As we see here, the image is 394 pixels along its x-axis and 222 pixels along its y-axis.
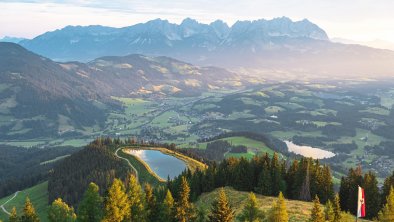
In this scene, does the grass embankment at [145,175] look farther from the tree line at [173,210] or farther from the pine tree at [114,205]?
the pine tree at [114,205]

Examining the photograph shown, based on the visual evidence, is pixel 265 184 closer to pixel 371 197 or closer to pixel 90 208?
pixel 371 197

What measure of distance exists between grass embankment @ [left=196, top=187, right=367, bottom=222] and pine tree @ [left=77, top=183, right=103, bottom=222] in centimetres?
2250

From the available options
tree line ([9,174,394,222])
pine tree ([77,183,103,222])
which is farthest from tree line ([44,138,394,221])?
pine tree ([77,183,103,222])

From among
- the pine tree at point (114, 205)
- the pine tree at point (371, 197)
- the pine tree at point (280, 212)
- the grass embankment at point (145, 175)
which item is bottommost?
the grass embankment at point (145, 175)

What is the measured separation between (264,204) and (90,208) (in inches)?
1494

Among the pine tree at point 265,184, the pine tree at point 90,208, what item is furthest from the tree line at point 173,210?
the pine tree at point 265,184

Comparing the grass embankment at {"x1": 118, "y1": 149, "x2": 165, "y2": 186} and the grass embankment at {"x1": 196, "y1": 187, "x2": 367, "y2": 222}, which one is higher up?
the grass embankment at {"x1": 196, "y1": 187, "x2": 367, "y2": 222}

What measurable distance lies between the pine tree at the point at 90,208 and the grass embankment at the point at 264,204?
73.8ft

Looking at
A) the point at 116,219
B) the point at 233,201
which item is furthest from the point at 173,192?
the point at 116,219

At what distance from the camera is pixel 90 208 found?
87.4 m

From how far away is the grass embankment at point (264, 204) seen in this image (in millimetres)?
77938

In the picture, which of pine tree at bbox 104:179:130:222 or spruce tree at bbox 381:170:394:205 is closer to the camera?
pine tree at bbox 104:179:130:222

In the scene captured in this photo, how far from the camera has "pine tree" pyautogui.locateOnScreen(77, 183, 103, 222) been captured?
8656 cm

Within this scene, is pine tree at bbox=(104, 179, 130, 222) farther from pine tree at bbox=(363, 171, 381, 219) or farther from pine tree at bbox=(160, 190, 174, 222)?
A: pine tree at bbox=(363, 171, 381, 219)
